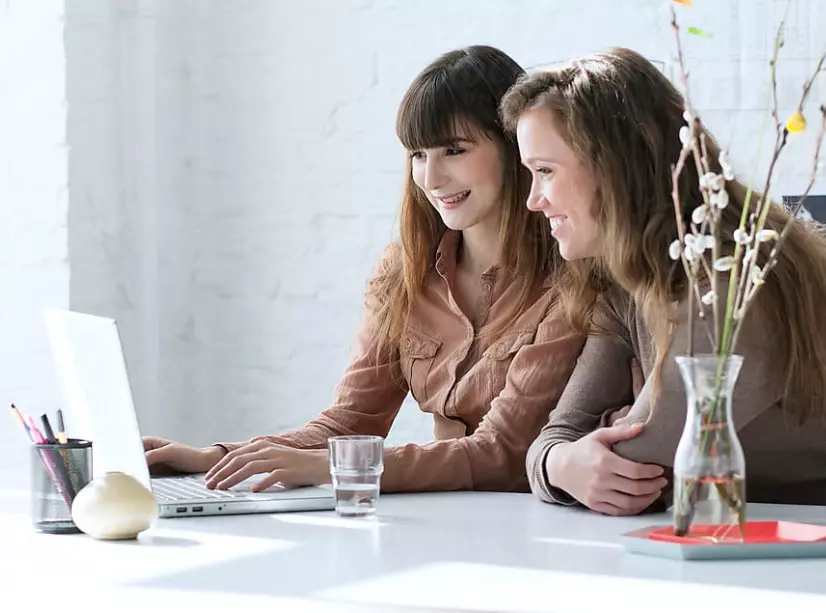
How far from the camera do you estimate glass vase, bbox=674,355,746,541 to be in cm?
118

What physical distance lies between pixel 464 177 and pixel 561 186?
43 centimetres

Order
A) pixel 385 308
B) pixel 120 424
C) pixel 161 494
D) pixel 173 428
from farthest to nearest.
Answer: pixel 173 428
pixel 385 308
pixel 161 494
pixel 120 424

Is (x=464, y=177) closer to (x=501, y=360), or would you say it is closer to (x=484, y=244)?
(x=484, y=244)

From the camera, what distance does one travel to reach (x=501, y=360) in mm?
1970

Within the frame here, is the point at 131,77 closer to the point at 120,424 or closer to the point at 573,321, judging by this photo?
the point at 573,321

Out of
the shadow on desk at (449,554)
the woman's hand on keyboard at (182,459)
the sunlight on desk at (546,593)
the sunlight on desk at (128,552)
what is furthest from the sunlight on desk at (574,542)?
the woman's hand on keyboard at (182,459)

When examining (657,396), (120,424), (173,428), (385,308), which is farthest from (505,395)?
(173,428)

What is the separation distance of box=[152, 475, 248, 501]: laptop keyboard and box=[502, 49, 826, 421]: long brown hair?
1.75 feet

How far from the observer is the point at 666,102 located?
1582 millimetres

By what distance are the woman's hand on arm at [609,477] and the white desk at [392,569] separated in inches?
0.9

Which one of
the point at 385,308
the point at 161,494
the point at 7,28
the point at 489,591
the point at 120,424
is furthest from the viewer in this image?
the point at 7,28

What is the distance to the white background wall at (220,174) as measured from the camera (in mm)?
2955

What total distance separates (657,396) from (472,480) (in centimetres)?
40

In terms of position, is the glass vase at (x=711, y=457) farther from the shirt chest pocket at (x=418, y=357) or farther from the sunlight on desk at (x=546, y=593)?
the shirt chest pocket at (x=418, y=357)
